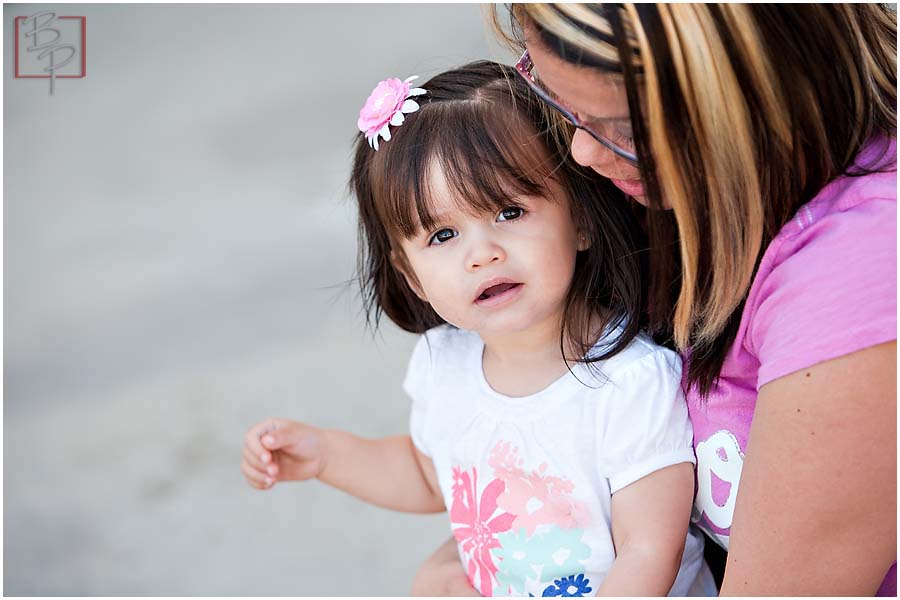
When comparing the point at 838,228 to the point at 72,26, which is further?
the point at 72,26

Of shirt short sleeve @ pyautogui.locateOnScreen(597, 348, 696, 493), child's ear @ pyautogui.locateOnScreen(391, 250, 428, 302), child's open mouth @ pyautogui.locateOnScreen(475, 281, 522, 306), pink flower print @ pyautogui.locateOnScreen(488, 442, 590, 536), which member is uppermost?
child's open mouth @ pyautogui.locateOnScreen(475, 281, 522, 306)

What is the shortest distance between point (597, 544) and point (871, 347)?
478 mm

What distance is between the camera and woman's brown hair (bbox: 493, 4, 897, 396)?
938mm

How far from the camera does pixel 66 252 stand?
323cm

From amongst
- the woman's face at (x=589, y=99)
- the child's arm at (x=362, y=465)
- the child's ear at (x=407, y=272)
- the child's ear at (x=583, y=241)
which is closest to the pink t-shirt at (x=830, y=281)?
the woman's face at (x=589, y=99)

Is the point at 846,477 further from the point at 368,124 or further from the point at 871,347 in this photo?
the point at 368,124

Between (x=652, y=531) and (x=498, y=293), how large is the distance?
33cm

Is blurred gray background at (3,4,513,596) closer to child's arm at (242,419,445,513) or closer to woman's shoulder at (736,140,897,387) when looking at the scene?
child's arm at (242,419,445,513)

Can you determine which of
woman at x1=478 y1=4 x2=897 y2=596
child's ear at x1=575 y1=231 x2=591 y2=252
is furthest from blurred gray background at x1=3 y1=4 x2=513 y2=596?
woman at x1=478 y1=4 x2=897 y2=596

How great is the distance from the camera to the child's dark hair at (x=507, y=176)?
4.09 ft

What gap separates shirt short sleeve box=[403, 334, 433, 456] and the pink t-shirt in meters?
0.54

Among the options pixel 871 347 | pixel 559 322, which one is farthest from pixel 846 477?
pixel 559 322

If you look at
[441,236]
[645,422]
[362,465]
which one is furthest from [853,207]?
[362,465]

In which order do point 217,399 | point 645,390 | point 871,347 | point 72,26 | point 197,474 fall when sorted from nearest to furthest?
point 871,347, point 645,390, point 197,474, point 217,399, point 72,26
